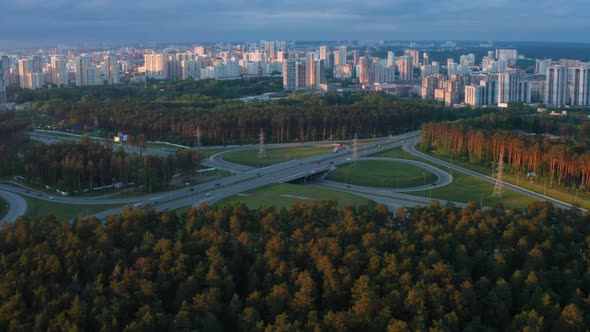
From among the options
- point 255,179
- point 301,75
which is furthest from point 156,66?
point 255,179

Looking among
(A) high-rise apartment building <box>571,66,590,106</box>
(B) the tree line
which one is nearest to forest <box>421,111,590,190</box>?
(B) the tree line

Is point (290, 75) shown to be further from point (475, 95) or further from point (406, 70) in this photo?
point (406, 70)

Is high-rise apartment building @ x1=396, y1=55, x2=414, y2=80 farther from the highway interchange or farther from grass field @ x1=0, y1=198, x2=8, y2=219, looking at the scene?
grass field @ x1=0, y1=198, x2=8, y2=219

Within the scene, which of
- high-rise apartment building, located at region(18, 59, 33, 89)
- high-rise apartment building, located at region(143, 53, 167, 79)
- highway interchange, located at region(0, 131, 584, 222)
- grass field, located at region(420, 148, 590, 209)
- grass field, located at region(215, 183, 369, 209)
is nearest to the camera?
grass field, located at region(215, 183, 369, 209)

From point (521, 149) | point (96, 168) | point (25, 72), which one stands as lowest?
point (96, 168)

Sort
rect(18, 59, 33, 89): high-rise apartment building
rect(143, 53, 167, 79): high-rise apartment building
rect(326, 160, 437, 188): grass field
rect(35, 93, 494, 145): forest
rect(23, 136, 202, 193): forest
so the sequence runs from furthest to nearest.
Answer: rect(143, 53, 167, 79): high-rise apartment building < rect(18, 59, 33, 89): high-rise apartment building < rect(35, 93, 494, 145): forest < rect(326, 160, 437, 188): grass field < rect(23, 136, 202, 193): forest

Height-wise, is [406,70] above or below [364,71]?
above

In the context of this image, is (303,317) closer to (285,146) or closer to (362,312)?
(362,312)
